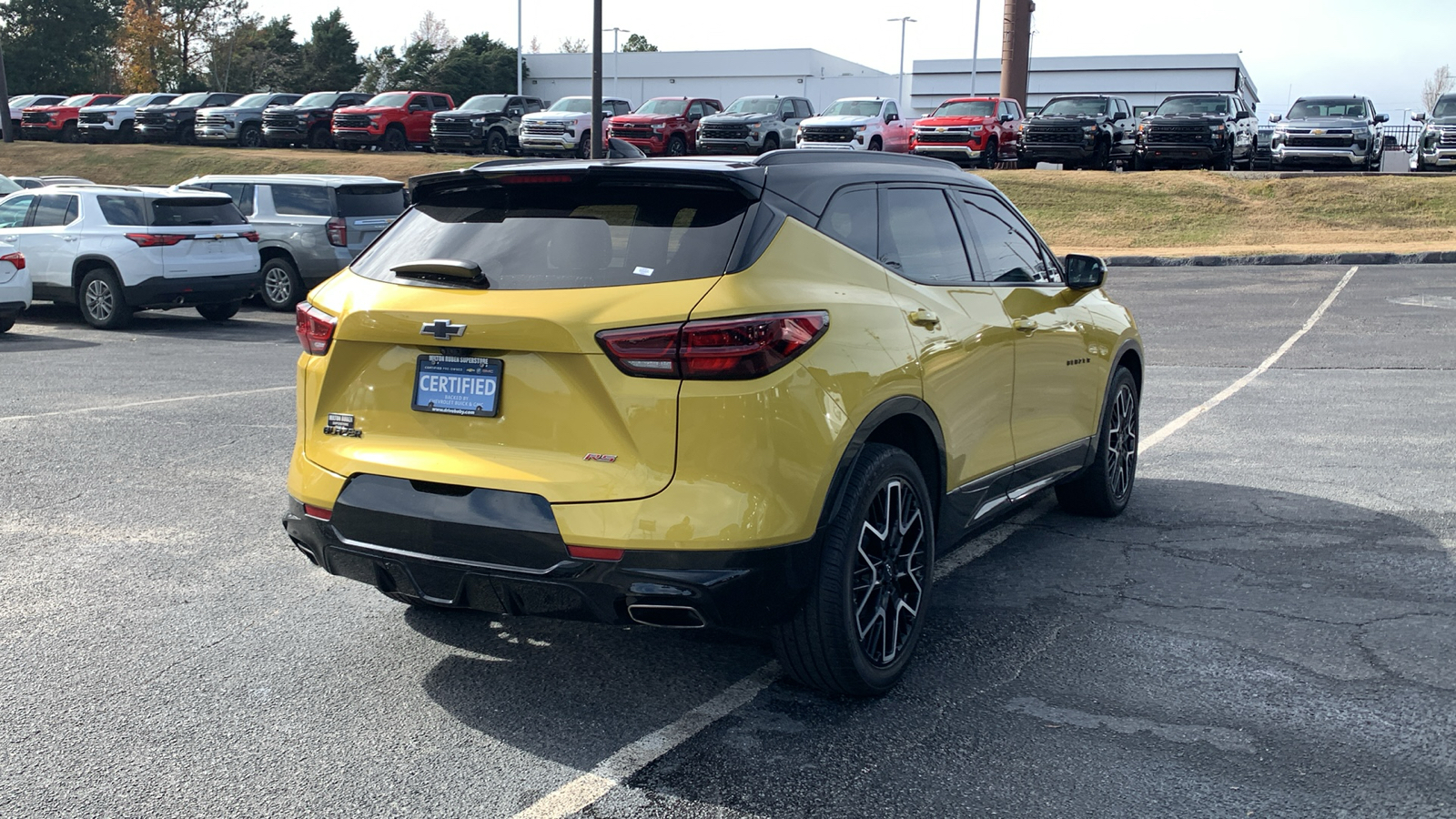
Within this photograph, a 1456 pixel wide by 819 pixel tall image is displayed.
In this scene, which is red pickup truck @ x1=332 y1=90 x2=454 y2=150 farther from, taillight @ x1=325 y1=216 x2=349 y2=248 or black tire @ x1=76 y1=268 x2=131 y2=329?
black tire @ x1=76 y1=268 x2=131 y2=329

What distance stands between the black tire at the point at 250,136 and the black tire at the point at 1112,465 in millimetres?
41772

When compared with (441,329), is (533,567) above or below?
below

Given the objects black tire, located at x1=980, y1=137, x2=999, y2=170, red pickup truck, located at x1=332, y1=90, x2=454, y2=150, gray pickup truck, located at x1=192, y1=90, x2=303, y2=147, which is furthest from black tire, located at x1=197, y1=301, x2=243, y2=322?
gray pickup truck, located at x1=192, y1=90, x2=303, y2=147

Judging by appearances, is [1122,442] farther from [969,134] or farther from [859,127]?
[859,127]

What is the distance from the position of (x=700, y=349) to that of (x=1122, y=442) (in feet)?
12.4

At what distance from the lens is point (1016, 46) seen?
150 ft

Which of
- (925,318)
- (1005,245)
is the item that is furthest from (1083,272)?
(925,318)

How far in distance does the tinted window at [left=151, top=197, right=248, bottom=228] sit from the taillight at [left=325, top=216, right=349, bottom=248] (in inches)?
60.8

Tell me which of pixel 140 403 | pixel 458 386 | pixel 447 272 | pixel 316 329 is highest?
pixel 447 272

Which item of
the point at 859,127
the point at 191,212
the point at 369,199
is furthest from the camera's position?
the point at 859,127

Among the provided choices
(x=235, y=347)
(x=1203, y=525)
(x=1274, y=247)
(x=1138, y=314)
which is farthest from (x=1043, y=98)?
(x=1203, y=525)

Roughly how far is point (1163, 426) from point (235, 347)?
9.72 metres

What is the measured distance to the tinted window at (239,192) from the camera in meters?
18.2

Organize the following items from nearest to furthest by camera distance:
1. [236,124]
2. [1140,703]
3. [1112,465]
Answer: [1140,703], [1112,465], [236,124]
